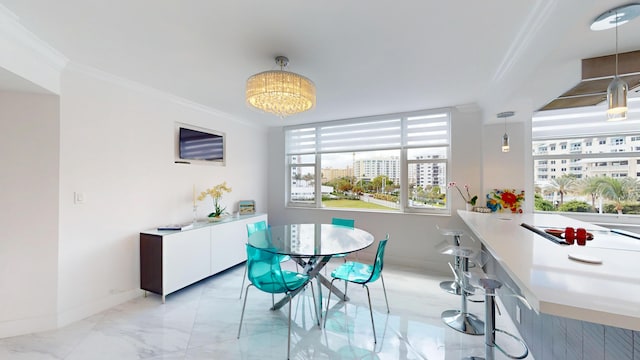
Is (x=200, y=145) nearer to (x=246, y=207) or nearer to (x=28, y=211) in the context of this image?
(x=246, y=207)

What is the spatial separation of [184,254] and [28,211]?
4.52 ft

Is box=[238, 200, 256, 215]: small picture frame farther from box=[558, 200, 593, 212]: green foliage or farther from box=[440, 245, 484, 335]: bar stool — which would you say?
box=[558, 200, 593, 212]: green foliage

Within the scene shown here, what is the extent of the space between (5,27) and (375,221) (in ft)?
14.4

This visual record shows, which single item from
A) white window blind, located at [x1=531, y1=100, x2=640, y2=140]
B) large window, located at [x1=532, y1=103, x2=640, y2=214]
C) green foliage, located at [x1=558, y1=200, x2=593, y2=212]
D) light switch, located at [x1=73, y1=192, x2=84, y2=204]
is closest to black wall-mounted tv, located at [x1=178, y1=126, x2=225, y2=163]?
light switch, located at [x1=73, y1=192, x2=84, y2=204]

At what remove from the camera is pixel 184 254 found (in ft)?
9.72

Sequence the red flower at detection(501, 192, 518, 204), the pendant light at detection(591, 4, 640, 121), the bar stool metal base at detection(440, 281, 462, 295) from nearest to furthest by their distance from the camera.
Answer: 1. the pendant light at detection(591, 4, 640, 121)
2. the bar stool metal base at detection(440, 281, 462, 295)
3. the red flower at detection(501, 192, 518, 204)

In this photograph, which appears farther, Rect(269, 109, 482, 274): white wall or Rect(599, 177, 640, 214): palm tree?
Rect(269, 109, 482, 274): white wall

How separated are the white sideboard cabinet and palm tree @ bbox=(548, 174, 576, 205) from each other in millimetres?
4683

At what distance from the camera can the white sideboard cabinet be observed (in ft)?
9.04

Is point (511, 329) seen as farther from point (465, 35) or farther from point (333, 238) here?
point (465, 35)

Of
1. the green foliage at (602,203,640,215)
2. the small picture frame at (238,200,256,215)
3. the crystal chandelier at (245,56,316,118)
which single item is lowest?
the small picture frame at (238,200,256,215)

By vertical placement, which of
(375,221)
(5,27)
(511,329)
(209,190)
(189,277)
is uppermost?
(5,27)

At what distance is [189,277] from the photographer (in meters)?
3.02

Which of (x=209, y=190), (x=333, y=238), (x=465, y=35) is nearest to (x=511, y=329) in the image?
(x=333, y=238)
